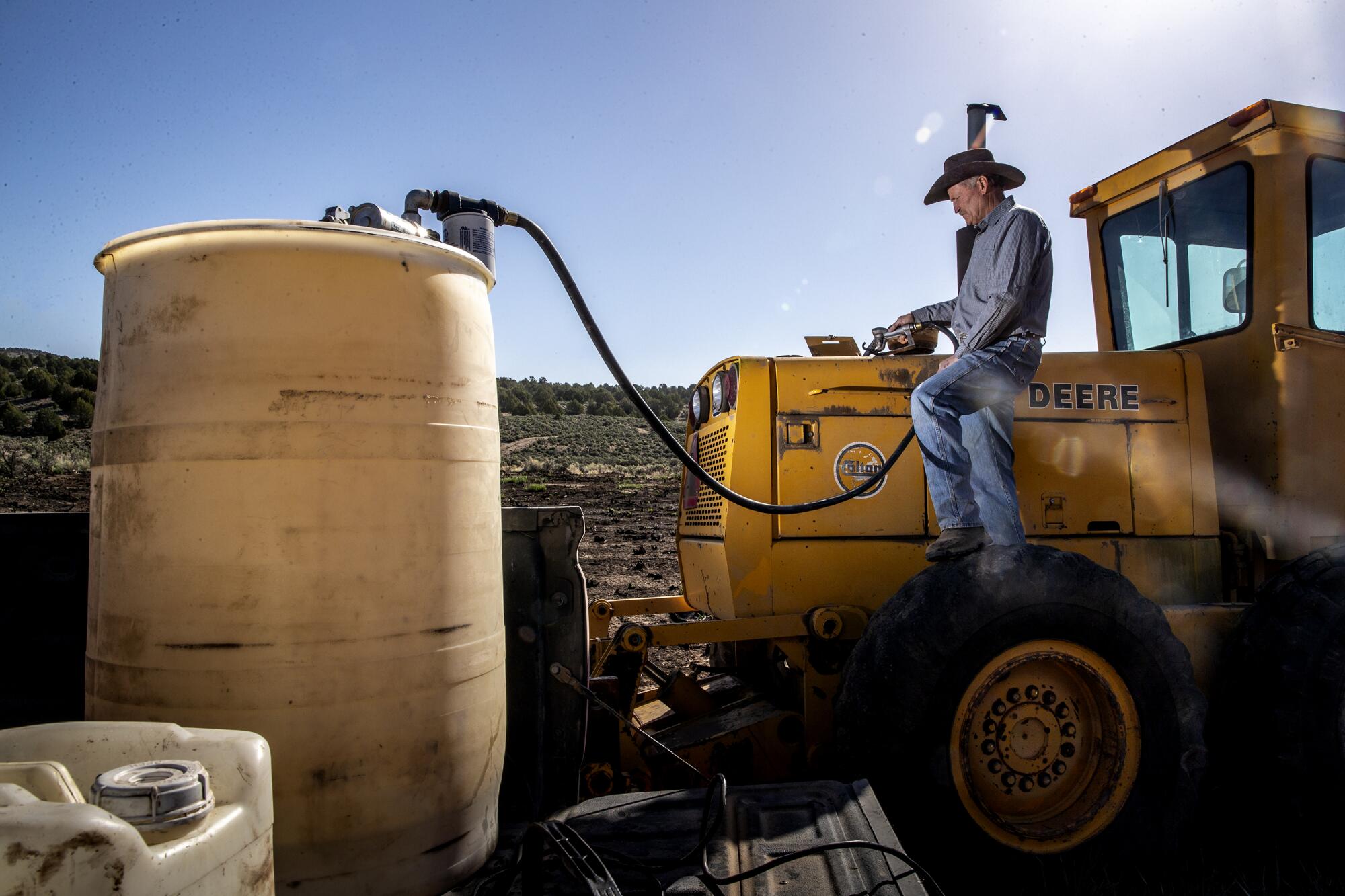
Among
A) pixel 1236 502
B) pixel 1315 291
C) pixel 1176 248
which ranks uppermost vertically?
pixel 1176 248

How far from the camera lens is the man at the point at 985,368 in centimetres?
326

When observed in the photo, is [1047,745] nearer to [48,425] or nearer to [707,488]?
[707,488]

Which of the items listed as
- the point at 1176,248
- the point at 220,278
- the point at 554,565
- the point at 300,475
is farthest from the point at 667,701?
the point at 1176,248

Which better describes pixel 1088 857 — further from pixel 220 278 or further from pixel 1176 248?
pixel 220 278

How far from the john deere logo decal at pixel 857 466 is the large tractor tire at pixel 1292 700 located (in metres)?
1.67

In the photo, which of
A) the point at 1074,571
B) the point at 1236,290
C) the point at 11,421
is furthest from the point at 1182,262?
the point at 11,421

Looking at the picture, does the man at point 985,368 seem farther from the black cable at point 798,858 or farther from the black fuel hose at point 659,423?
the black cable at point 798,858

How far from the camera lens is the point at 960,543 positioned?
318cm

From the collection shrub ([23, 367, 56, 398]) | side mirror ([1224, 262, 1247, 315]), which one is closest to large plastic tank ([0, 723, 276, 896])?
side mirror ([1224, 262, 1247, 315])

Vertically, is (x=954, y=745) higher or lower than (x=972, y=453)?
lower

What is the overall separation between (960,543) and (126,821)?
108 inches

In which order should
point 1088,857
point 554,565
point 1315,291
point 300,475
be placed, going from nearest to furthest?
1. point 300,475
2. point 554,565
3. point 1088,857
4. point 1315,291

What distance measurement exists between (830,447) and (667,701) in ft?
4.63

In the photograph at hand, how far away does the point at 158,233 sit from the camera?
185cm
